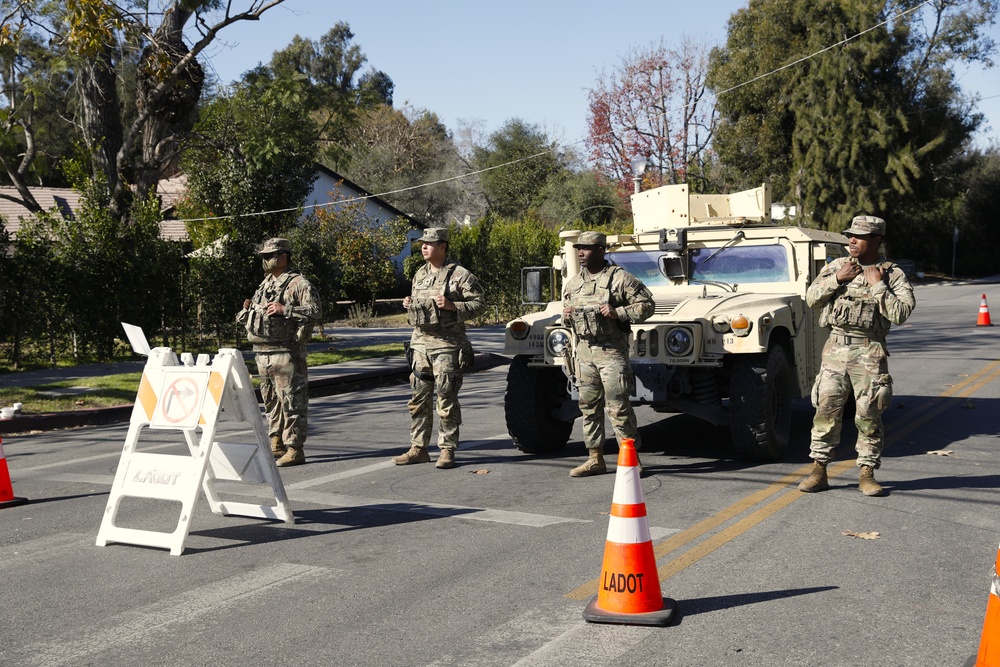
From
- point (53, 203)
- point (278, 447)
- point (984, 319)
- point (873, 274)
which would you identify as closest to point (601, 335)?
point (873, 274)

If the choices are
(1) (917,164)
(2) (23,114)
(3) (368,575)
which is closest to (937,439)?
(3) (368,575)

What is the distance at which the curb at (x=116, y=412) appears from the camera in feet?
36.9

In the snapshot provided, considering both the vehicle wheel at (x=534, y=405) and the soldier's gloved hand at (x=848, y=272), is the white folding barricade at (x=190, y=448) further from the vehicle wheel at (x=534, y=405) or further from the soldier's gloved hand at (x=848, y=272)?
the soldier's gloved hand at (x=848, y=272)

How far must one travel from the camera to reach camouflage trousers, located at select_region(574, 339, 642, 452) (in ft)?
23.9

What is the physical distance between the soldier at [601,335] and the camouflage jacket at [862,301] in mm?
1192

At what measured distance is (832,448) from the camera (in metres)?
6.77

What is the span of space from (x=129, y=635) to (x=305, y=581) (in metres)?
0.96

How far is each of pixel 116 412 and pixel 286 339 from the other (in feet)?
15.7

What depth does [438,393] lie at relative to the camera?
8.22 meters

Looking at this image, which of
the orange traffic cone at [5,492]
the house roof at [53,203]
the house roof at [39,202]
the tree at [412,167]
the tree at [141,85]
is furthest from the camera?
the tree at [412,167]

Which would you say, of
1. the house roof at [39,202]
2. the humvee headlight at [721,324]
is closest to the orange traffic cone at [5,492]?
the humvee headlight at [721,324]

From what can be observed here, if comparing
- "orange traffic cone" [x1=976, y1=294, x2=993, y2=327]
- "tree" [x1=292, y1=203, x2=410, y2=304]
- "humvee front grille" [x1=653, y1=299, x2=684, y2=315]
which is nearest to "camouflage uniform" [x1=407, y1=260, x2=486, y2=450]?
"humvee front grille" [x1=653, y1=299, x2=684, y2=315]

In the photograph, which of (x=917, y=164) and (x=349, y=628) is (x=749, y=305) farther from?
(x=917, y=164)

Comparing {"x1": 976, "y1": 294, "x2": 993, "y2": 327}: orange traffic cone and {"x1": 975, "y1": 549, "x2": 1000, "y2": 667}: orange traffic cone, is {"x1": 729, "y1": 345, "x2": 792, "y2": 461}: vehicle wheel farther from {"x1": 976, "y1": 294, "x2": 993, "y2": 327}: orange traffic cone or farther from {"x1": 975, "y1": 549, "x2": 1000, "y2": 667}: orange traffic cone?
{"x1": 976, "y1": 294, "x2": 993, "y2": 327}: orange traffic cone
